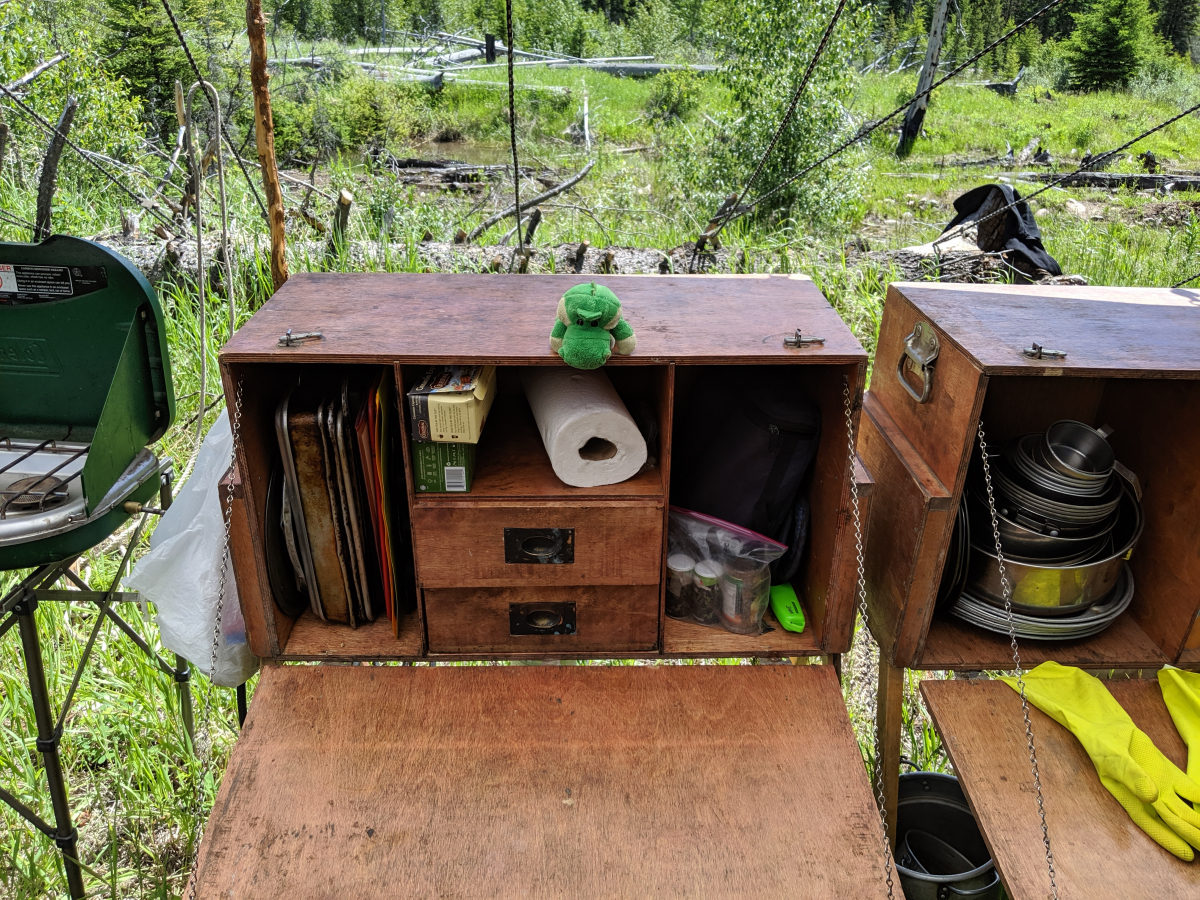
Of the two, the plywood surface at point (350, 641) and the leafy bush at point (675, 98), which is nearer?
the plywood surface at point (350, 641)

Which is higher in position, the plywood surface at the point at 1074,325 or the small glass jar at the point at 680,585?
the plywood surface at the point at 1074,325

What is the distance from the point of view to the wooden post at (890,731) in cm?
194

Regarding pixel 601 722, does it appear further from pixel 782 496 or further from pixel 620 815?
pixel 782 496

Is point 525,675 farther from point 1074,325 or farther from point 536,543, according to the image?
point 1074,325

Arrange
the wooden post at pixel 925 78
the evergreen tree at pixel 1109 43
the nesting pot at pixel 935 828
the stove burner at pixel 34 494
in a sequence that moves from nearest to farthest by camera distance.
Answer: the stove burner at pixel 34 494 < the nesting pot at pixel 935 828 < the wooden post at pixel 925 78 < the evergreen tree at pixel 1109 43

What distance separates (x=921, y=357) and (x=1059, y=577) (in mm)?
568

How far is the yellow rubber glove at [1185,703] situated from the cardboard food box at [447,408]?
150 cm

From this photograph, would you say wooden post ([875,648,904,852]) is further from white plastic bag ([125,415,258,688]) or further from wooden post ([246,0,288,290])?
wooden post ([246,0,288,290])

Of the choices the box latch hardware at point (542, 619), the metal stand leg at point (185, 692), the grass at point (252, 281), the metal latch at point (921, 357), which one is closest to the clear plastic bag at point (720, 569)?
the box latch hardware at point (542, 619)

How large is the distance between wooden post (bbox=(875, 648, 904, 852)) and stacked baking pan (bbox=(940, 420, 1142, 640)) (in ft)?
0.69

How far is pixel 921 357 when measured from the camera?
1.83 m

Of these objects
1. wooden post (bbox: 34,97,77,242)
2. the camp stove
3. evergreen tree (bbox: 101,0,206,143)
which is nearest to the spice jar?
the camp stove

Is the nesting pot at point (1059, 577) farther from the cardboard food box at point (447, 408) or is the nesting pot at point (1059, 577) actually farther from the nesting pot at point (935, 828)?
the cardboard food box at point (447, 408)

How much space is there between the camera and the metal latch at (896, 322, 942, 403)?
1.79 m
